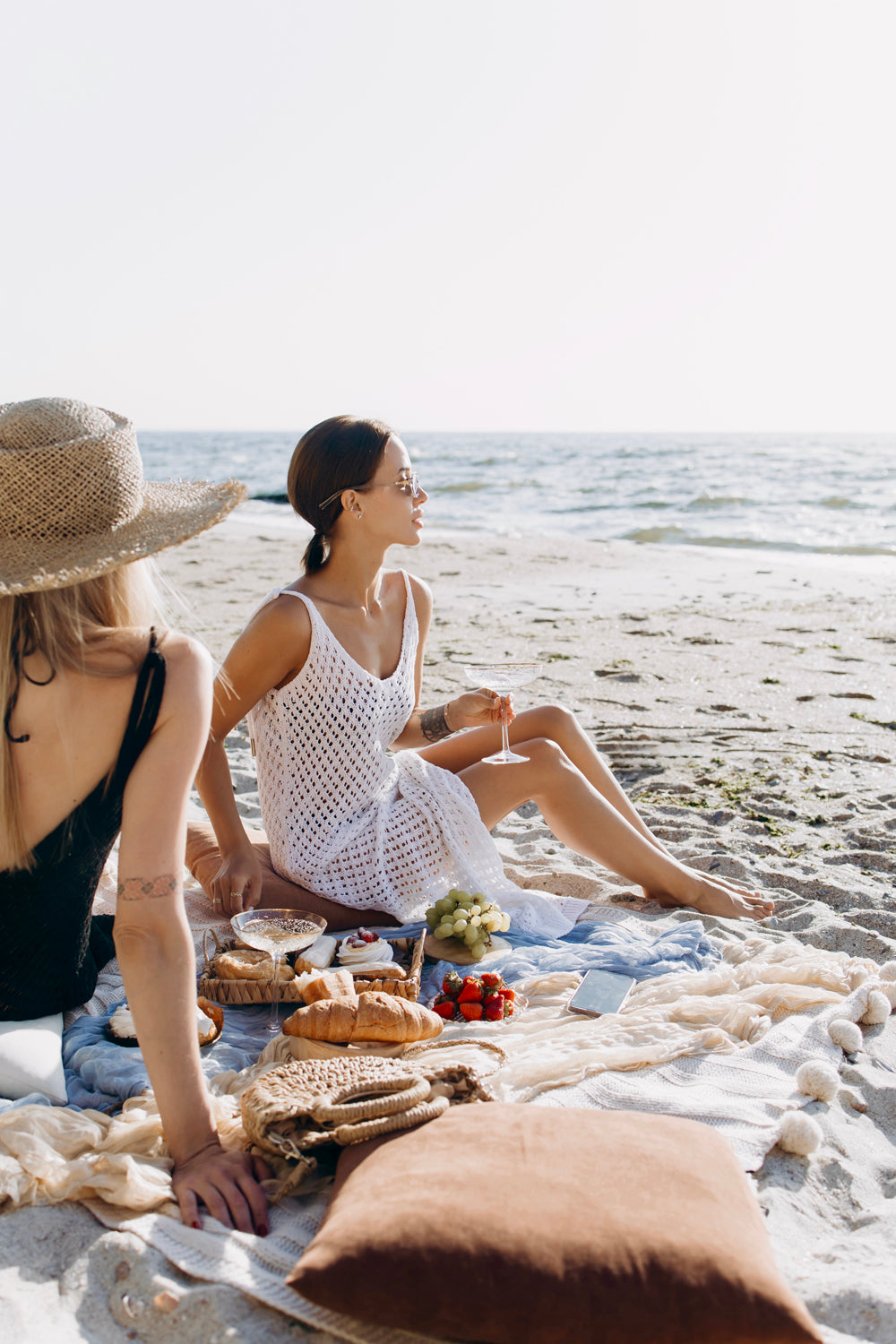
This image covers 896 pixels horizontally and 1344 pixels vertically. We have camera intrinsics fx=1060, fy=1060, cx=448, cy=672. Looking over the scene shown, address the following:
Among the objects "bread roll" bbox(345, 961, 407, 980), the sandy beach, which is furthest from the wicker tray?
the sandy beach

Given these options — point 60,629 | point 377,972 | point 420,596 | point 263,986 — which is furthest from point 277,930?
point 420,596

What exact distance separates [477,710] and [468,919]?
898mm

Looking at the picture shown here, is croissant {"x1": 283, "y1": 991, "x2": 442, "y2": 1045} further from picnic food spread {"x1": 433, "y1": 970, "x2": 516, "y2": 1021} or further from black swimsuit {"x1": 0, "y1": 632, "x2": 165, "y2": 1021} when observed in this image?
black swimsuit {"x1": 0, "y1": 632, "x2": 165, "y2": 1021}

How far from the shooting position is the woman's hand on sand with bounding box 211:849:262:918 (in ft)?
11.4

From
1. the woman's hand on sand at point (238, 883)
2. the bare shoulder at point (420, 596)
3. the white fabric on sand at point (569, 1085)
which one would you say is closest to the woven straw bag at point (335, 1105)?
the white fabric on sand at point (569, 1085)

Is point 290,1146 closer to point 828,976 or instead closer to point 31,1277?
point 31,1277

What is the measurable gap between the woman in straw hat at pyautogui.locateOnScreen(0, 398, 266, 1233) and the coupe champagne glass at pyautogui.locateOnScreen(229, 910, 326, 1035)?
0.75m

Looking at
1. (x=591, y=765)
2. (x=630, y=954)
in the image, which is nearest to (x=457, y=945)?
(x=630, y=954)

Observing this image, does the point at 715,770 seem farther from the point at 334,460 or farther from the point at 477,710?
the point at 334,460

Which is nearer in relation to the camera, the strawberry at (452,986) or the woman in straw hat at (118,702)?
the woman in straw hat at (118,702)

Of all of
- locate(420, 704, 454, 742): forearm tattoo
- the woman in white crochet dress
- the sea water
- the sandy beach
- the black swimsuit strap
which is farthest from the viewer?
the sea water

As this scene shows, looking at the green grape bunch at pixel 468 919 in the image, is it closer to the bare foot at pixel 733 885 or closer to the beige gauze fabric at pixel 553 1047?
the beige gauze fabric at pixel 553 1047

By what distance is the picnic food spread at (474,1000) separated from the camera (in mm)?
2992

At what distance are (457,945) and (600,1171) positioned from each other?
1.55 meters
